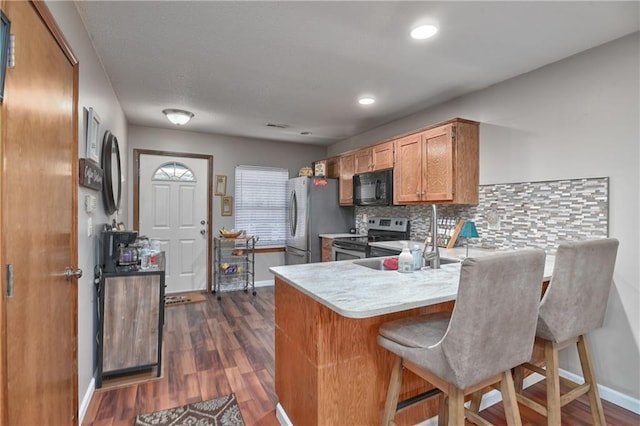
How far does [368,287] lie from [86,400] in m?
1.95

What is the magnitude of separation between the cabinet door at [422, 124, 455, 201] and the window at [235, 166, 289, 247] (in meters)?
2.73

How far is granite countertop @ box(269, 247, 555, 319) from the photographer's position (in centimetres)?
127

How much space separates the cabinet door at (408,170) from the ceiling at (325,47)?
0.43 m

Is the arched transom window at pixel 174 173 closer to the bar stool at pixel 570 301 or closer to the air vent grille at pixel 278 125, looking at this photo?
the air vent grille at pixel 278 125

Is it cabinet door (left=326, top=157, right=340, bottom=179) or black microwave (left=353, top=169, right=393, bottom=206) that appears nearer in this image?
black microwave (left=353, top=169, right=393, bottom=206)

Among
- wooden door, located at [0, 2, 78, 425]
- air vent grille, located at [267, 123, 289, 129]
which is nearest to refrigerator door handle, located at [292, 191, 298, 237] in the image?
air vent grille, located at [267, 123, 289, 129]

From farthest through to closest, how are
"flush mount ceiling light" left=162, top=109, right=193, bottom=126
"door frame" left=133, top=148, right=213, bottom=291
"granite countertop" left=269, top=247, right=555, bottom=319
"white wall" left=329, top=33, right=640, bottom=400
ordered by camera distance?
1. "door frame" left=133, top=148, right=213, bottom=291
2. "flush mount ceiling light" left=162, top=109, right=193, bottom=126
3. "white wall" left=329, top=33, right=640, bottom=400
4. "granite countertop" left=269, top=247, right=555, bottom=319

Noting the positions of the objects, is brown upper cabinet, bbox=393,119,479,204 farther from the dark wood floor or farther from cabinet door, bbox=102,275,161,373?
cabinet door, bbox=102,275,161,373

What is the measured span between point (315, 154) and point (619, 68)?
415 cm

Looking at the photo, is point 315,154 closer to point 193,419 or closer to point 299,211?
point 299,211

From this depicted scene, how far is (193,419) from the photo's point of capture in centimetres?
192

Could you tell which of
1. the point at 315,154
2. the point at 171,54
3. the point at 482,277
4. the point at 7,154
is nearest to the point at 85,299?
the point at 7,154

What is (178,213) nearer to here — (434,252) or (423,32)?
(434,252)

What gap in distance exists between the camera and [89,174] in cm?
198
